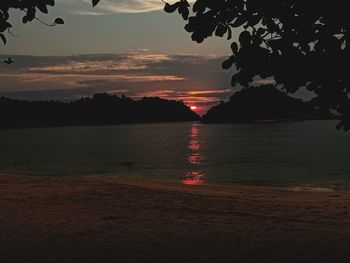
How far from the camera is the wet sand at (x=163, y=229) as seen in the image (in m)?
10.0

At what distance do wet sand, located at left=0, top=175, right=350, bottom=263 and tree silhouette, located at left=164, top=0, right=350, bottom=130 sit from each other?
16.0 feet

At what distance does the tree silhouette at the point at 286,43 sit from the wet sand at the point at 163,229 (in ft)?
16.0

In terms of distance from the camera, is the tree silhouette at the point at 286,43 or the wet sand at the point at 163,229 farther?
the wet sand at the point at 163,229

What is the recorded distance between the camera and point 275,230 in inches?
495

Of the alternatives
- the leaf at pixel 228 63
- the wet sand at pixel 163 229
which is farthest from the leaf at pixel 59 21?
the wet sand at pixel 163 229

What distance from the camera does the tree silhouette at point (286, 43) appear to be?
5.44 m

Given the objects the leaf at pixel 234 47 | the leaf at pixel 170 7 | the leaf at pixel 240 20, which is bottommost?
the leaf at pixel 234 47

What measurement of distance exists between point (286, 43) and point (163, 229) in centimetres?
769

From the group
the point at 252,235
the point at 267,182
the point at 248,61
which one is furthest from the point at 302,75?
the point at 267,182

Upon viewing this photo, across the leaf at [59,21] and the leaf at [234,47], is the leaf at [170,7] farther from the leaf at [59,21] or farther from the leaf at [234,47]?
the leaf at [59,21]

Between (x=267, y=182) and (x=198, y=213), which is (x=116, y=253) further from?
(x=267, y=182)

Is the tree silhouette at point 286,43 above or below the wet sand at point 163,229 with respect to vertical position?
above

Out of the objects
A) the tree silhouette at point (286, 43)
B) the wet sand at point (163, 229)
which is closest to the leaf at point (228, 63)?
the tree silhouette at point (286, 43)

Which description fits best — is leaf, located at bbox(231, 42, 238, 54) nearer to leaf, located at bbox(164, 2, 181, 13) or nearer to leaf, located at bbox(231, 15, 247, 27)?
leaf, located at bbox(231, 15, 247, 27)
